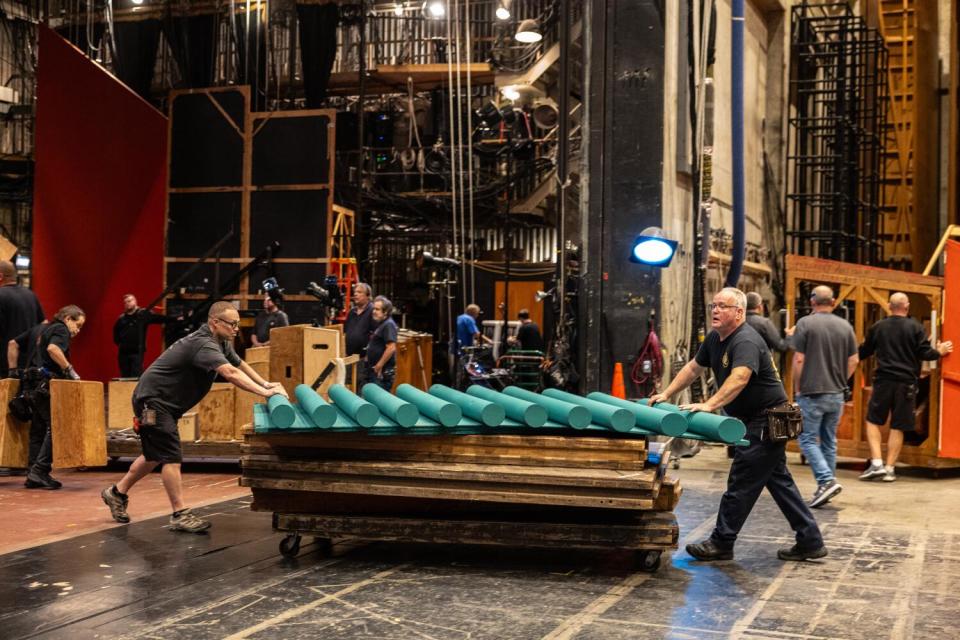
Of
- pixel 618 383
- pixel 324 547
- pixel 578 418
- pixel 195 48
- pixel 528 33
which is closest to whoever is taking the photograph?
pixel 578 418

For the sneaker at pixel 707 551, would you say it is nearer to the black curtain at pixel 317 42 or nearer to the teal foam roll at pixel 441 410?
the teal foam roll at pixel 441 410

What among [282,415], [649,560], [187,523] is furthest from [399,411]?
[187,523]

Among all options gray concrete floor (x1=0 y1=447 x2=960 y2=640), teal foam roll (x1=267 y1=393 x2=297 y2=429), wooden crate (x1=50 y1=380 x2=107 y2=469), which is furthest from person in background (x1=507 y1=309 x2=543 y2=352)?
teal foam roll (x1=267 y1=393 x2=297 y2=429)

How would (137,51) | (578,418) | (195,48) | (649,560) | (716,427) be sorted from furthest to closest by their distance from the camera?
(137,51) → (195,48) → (649,560) → (578,418) → (716,427)

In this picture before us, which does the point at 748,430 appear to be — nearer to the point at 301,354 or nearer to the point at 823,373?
the point at 823,373

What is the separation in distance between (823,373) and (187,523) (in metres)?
5.67

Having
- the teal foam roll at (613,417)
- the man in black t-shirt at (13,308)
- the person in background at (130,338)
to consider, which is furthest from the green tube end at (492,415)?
the person in background at (130,338)

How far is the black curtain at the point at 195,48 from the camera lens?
Answer: 66.9ft

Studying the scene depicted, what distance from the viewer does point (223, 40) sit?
73.9 feet

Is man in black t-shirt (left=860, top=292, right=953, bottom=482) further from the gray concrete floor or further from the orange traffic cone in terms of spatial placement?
the gray concrete floor

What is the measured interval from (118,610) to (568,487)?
2.58m

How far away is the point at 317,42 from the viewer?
2036 centimetres

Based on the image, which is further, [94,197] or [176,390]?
[94,197]

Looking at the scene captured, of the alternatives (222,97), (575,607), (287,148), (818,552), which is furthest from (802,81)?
(575,607)
